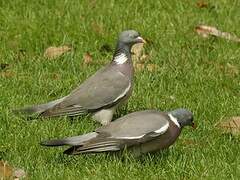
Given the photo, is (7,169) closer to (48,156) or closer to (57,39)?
(48,156)

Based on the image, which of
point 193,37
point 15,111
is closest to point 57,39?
point 193,37

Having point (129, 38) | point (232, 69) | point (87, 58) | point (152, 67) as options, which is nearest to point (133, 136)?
point (129, 38)

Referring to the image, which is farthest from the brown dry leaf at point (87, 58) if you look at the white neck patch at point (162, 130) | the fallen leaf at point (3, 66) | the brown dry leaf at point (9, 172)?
the brown dry leaf at point (9, 172)

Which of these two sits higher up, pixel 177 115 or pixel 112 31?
pixel 177 115

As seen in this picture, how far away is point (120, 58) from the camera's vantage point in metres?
6.98

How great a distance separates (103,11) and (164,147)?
3.68 meters

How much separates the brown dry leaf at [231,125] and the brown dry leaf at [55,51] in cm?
225

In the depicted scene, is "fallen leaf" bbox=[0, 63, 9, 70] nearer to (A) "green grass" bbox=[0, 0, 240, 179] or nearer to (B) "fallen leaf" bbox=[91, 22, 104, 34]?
(A) "green grass" bbox=[0, 0, 240, 179]

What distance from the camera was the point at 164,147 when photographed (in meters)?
5.67

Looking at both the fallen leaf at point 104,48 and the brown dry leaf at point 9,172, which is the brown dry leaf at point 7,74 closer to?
the fallen leaf at point 104,48

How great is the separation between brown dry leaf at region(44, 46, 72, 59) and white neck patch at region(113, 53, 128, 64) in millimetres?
1189

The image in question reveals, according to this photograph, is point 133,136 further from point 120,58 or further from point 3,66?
point 3,66

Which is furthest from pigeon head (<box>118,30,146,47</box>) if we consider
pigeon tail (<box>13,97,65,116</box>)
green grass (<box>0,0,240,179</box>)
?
pigeon tail (<box>13,97,65,116</box>)

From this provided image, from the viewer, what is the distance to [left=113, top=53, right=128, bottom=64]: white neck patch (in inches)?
274
